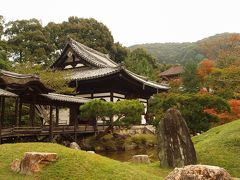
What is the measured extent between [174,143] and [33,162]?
16.2ft

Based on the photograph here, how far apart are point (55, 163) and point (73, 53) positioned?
2575 centimetres

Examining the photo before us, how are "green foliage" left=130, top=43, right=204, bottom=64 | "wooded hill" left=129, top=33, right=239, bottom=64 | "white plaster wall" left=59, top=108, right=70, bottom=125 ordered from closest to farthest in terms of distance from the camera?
"white plaster wall" left=59, top=108, right=70, bottom=125 → "wooded hill" left=129, top=33, right=239, bottom=64 → "green foliage" left=130, top=43, right=204, bottom=64

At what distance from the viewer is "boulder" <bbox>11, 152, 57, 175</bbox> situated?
26.9 ft

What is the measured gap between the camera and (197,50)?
366 feet

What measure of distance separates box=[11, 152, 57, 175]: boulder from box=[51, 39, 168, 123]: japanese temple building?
19.4 metres

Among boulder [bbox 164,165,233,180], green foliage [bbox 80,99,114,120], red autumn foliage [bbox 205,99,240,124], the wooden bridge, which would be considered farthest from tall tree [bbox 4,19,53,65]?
boulder [bbox 164,165,233,180]

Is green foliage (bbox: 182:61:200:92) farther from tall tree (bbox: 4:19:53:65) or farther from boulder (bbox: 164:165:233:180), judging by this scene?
boulder (bbox: 164:165:233:180)

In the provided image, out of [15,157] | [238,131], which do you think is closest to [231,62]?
[238,131]

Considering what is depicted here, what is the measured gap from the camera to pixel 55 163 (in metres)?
8.42

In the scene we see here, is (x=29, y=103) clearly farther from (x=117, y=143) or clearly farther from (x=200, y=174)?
(x=200, y=174)

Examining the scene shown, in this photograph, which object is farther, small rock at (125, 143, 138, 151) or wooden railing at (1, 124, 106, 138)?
small rock at (125, 143, 138, 151)

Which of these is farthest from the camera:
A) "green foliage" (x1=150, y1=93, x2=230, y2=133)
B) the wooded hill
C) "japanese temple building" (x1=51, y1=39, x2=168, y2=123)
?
the wooded hill

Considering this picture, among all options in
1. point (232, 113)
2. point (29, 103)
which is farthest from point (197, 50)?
point (29, 103)

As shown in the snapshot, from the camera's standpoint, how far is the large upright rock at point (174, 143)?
36.0ft
